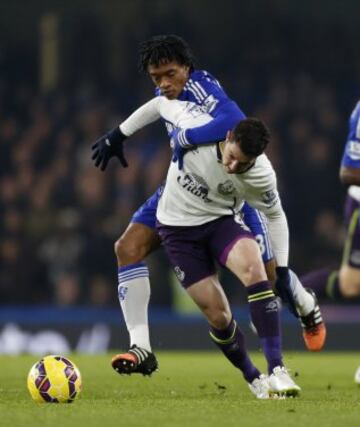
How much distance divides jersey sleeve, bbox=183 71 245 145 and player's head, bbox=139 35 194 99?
8cm

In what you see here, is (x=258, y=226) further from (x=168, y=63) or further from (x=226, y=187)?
(x=168, y=63)

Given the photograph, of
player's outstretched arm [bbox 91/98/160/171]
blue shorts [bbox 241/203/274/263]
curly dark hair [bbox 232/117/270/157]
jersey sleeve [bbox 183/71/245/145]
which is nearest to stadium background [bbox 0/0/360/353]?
player's outstretched arm [bbox 91/98/160/171]

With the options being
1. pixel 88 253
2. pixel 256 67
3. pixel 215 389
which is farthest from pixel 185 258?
pixel 256 67

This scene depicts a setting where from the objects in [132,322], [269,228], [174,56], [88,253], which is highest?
[174,56]

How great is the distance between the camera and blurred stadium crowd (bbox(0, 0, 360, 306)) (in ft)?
44.4

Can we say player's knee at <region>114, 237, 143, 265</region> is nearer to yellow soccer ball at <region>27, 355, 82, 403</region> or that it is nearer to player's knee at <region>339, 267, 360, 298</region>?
yellow soccer ball at <region>27, 355, 82, 403</region>

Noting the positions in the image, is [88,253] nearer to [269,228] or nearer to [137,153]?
[137,153]

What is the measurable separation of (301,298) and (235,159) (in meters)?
1.20

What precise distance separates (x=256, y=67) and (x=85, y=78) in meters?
2.06

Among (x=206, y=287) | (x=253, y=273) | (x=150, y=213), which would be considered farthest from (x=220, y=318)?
(x=150, y=213)

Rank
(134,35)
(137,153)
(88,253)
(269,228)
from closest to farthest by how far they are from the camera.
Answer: (269,228)
(88,253)
(137,153)
(134,35)

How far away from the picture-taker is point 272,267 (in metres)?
7.60

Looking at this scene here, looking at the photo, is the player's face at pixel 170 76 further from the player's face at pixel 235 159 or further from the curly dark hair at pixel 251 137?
the curly dark hair at pixel 251 137

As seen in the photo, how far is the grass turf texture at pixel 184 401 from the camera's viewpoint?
5.55 metres
